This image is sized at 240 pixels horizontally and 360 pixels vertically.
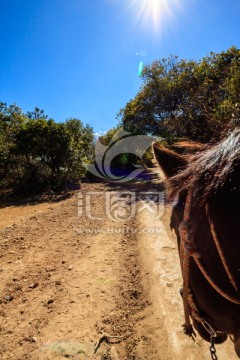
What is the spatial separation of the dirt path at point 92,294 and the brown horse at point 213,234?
1800 mm

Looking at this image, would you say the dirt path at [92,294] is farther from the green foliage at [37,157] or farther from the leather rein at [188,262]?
the green foliage at [37,157]

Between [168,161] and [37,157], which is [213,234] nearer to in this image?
[168,161]

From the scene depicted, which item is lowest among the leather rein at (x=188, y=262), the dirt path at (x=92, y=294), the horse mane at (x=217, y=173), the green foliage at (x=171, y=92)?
the dirt path at (x=92, y=294)

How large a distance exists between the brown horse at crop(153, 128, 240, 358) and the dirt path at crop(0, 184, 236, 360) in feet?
5.90

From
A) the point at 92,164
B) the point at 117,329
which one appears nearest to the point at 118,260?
the point at 117,329

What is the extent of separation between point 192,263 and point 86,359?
2.14 metres

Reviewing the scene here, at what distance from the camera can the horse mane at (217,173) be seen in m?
0.90

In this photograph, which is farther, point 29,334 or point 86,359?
Result: point 29,334

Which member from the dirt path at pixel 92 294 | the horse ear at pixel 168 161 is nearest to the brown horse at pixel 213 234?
the horse ear at pixel 168 161

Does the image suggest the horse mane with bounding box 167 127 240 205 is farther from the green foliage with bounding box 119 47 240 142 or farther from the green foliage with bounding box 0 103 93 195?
the green foliage with bounding box 0 103 93 195

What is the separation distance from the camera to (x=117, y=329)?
276 centimetres

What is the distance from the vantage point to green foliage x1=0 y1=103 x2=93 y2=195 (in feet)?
40.1

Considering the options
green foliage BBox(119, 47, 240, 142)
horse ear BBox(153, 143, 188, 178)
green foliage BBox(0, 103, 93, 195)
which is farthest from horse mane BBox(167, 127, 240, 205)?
green foliage BBox(0, 103, 93, 195)

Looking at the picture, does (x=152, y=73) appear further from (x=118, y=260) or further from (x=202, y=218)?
(x=202, y=218)
